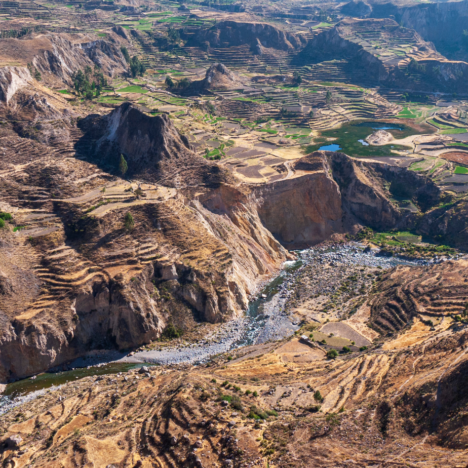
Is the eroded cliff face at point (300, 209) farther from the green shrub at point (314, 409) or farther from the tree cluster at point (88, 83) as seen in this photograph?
the tree cluster at point (88, 83)

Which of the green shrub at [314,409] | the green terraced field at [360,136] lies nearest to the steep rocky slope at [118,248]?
the green shrub at [314,409]

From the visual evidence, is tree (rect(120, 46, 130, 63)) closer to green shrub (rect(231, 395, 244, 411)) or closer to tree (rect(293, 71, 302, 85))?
tree (rect(293, 71, 302, 85))

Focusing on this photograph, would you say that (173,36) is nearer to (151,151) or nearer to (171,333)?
(151,151)

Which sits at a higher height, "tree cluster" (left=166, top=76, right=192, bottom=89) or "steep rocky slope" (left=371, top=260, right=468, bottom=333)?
"tree cluster" (left=166, top=76, right=192, bottom=89)

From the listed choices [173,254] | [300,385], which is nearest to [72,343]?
[173,254]

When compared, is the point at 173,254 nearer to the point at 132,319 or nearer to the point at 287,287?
the point at 132,319

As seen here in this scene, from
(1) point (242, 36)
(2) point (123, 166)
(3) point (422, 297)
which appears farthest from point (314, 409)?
(1) point (242, 36)

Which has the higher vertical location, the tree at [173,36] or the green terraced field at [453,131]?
the tree at [173,36]

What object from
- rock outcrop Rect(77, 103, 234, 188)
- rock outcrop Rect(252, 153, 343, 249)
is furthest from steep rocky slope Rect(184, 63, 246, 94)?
rock outcrop Rect(252, 153, 343, 249)

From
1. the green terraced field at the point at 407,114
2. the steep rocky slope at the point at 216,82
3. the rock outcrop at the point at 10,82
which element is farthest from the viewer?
the green terraced field at the point at 407,114
